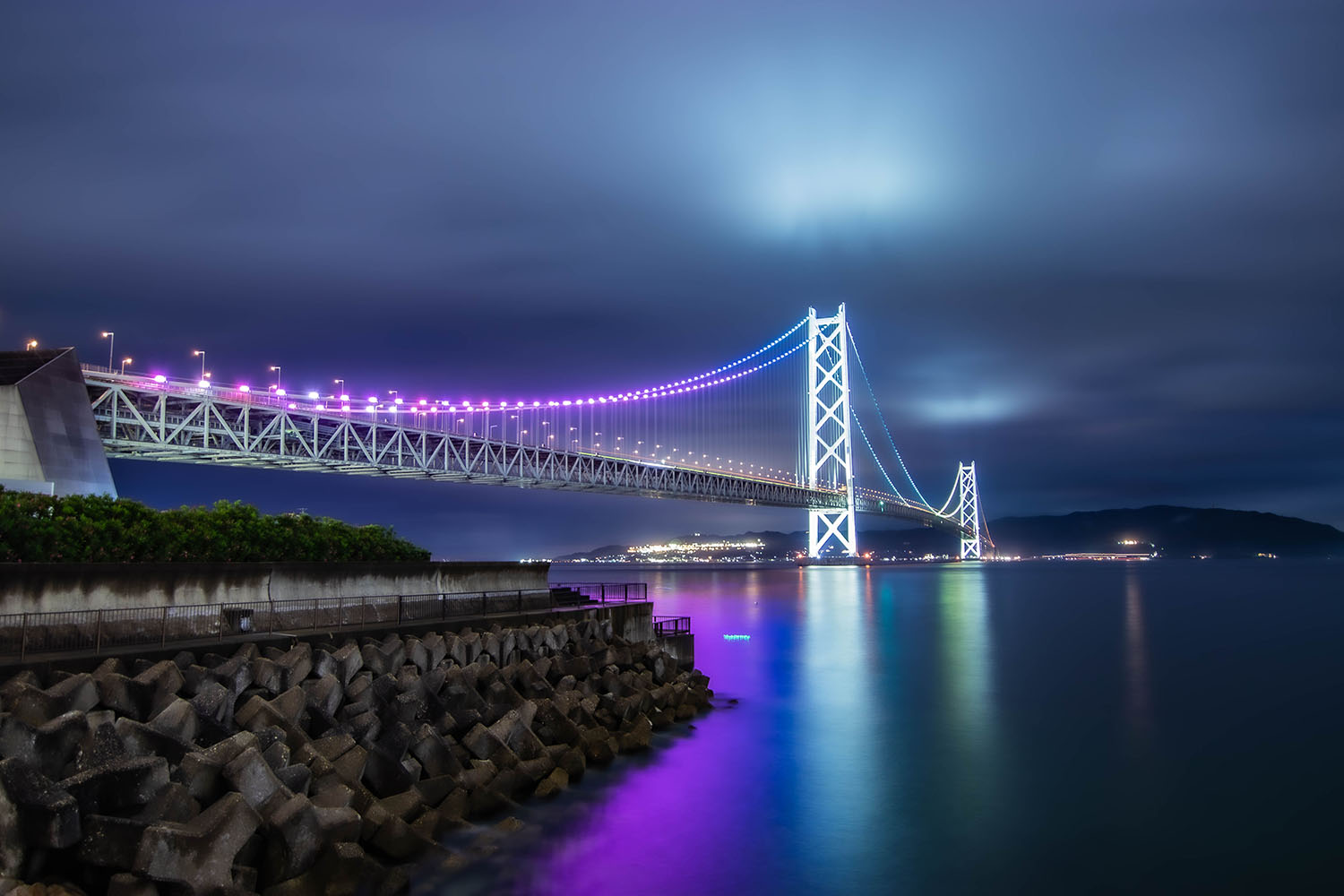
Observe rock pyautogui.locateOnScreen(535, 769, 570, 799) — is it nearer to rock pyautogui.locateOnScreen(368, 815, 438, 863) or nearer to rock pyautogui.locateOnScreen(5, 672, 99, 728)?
rock pyautogui.locateOnScreen(368, 815, 438, 863)

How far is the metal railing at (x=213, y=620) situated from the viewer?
1009 cm

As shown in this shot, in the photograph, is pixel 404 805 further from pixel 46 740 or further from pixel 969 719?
pixel 969 719

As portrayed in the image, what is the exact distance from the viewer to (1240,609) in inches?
2012

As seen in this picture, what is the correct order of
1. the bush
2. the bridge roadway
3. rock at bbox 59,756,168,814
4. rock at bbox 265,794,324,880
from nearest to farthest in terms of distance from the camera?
1. rock at bbox 59,756,168,814
2. rock at bbox 265,794,324,880
3. the bush
4. the bridge roadway

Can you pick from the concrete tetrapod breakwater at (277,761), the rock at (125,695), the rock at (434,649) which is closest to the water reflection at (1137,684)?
the concrete tetrapod breakwater at (277,761)

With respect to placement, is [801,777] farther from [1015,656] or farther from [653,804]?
[1015,656]

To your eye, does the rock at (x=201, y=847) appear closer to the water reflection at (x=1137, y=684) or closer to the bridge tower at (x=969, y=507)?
the water reflection at (x=1137, y=684)

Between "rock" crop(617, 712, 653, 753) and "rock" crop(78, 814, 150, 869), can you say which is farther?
"rock" crop(617, 712, 653, 753)

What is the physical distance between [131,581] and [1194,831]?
Answer: 1338 centimetres

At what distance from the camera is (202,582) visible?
12.5 meters

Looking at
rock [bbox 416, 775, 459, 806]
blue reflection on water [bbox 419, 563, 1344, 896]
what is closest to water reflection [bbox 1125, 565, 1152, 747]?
blue reflection on water [bbox 419, 563, 1344, 896]

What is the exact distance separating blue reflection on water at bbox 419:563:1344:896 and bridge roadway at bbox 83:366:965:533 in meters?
30.6

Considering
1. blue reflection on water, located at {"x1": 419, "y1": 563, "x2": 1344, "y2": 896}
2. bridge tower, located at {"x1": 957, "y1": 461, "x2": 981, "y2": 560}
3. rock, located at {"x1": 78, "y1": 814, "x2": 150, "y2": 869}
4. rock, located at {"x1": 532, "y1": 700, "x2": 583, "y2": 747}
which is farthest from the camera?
bridge tower, located at {"x1": 957, "y1": 461, "x2": 981, "y2": 560}

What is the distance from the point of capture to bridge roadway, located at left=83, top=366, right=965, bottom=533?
43.8 metres
